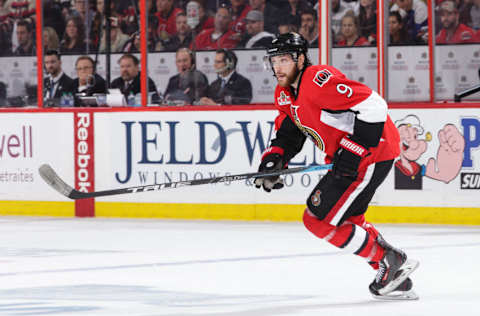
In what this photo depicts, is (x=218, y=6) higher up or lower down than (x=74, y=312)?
higher up

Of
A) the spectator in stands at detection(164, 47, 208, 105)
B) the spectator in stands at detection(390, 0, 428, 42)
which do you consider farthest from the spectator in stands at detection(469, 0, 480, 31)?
the spectator in stands at detection(164, 47, 208, 105)

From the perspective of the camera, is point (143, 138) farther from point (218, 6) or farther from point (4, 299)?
point (4, 299)

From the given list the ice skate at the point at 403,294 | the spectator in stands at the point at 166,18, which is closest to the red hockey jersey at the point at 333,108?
the ice skate at the point at 403,294

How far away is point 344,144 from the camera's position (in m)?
3.86

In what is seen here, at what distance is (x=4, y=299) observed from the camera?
421 centimetres

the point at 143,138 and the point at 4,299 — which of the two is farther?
the point at 143,138

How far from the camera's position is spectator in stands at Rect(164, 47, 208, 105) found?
7.62 meters

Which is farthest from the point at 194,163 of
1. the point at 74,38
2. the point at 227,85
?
the point at 74,38

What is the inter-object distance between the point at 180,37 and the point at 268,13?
0.77 metres

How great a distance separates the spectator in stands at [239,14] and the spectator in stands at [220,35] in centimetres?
4

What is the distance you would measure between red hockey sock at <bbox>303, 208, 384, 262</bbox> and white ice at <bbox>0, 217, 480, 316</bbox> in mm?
228

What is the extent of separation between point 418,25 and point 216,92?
5.29ft

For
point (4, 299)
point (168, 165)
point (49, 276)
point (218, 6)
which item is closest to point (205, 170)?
point (168, 165)

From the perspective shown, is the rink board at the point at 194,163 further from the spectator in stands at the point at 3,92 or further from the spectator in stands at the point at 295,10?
the spectator in stands at the point at 295,10
